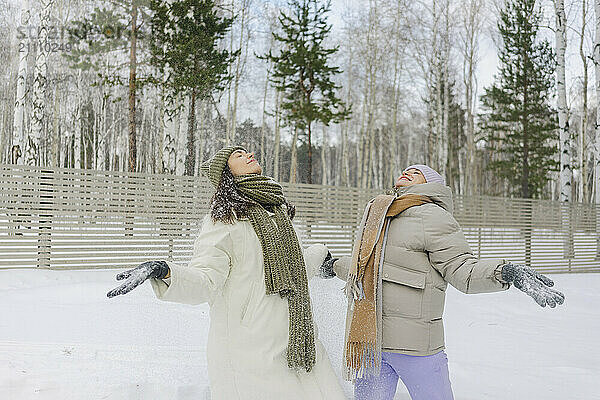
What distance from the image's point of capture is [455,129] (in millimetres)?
35812

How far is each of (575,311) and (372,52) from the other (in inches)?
739

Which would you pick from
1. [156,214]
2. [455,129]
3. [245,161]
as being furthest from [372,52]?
[245,161]

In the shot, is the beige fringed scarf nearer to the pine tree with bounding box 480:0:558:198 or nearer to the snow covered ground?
the snow covered ground

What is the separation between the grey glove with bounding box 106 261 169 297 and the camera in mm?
1770

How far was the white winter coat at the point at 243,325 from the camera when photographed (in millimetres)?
2148

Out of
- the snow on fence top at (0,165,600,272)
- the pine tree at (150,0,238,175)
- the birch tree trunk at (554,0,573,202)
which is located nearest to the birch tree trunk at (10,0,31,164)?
the pine tree at (150,0,238,175)

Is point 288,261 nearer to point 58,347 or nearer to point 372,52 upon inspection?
point 58,347

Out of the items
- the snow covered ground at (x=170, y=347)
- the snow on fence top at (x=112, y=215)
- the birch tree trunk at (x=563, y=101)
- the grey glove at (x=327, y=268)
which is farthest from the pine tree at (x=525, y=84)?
the grey glove at (x=327, y=268)

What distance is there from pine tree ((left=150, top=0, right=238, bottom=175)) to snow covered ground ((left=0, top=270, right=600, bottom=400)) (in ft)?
24.8

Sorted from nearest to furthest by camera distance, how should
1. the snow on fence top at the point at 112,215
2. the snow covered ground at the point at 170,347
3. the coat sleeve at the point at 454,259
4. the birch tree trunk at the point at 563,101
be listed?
the coat sleeve at the point at 454,259, the snow covered ground at the point at 170,347, the snow on fence top at the point at 112,215, the birch tree trunk at the point at 563,101

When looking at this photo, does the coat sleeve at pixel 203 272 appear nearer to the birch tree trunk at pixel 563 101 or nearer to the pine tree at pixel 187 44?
the pine tree at pixel 187 44

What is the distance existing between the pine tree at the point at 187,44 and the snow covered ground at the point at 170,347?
754cm

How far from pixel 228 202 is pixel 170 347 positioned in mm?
2293

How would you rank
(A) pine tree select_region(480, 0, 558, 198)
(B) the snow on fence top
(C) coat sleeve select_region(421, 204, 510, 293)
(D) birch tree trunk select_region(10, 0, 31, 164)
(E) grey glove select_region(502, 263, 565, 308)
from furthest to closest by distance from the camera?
(A) pine tree select_region(480, 0, 558, 198)
(D) birch tree trunk select_region(10, 0, 31, 164)
(B) the snow on fence top
(C) coat sleeve select_region(421, 204, 510, 293)
(E) grey glove select_region(502, 263, 565, 308)
